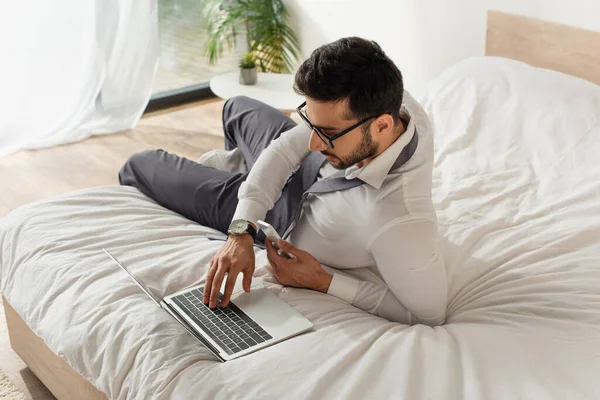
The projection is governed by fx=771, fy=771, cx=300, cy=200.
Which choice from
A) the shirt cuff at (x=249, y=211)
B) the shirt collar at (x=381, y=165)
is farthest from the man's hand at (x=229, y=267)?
the shirt collar at (x=381, y=165)

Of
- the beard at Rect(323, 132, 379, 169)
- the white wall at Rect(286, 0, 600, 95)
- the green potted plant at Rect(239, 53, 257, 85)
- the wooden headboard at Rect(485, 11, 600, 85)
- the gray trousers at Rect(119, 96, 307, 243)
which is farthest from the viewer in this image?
the green potted plant at Rect(239, 53, 257, 85)

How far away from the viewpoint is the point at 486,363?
1.44 m

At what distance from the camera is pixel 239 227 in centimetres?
180

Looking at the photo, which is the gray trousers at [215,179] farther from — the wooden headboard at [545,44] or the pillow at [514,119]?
the wooden headboard at [545,44]

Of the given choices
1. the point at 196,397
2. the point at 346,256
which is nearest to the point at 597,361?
the point at 346,256

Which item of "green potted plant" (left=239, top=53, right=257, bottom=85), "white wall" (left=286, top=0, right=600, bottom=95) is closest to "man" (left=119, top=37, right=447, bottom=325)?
"white wall" (left=286, top=0, right=600, bottom=95)

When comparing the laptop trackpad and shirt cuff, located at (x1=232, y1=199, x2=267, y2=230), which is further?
shirt cuff, located at (x1=232, y1=199, x2=267, y2=230)

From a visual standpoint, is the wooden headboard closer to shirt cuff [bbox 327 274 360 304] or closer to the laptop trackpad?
shirt cuff [bbox 327 274 360 304]

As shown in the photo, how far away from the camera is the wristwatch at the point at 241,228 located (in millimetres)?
1783

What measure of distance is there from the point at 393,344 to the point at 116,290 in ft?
2.01

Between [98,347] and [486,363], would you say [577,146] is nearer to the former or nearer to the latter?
[486,363]

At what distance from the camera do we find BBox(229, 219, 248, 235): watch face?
1.78m

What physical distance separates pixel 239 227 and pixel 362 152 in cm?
36

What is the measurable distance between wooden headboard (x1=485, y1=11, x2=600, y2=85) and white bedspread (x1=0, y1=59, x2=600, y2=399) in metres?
0.28
